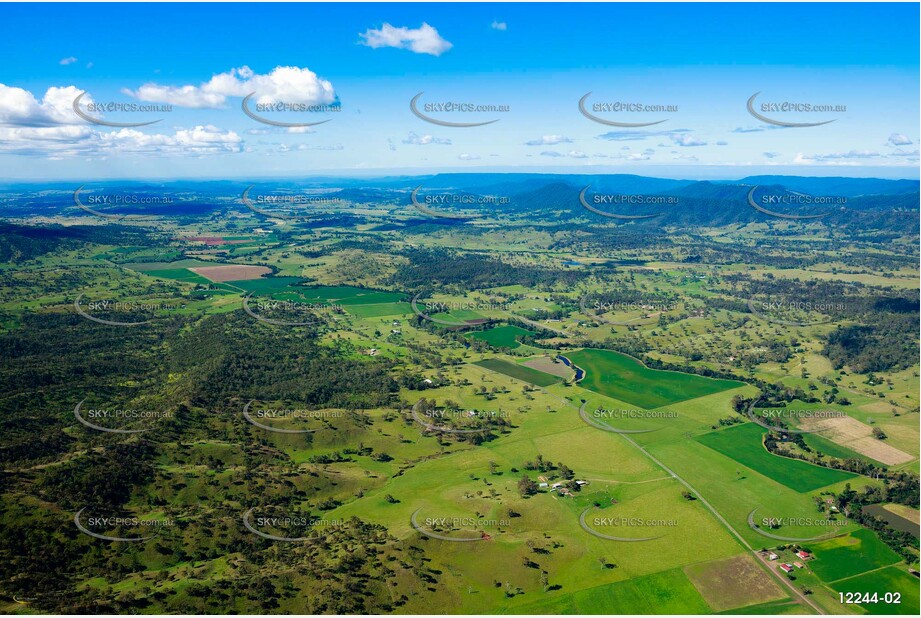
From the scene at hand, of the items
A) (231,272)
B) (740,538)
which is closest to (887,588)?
(740,538)

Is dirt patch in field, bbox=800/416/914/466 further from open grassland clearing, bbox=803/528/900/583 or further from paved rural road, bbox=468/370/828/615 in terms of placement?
paved rural road, bbox=468/370/828/615

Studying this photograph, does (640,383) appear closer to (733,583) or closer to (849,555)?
(849,555)

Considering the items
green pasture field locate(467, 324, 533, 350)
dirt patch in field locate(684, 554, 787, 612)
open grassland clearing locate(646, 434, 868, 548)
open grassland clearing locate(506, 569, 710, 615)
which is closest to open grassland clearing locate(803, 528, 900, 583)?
open grassland clearing locate(646, 434, 868, 548)

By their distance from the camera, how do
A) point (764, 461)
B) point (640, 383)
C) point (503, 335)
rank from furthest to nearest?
point (503, 335), point (640, 383), point (764, 461)

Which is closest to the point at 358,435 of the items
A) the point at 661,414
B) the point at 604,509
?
the point at 604,509

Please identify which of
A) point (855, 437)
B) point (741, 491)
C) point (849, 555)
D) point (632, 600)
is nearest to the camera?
point (632, 600)

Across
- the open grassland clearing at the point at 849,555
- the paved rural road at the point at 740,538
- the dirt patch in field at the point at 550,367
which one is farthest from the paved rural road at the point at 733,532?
the dirt patch in field at the point at 550,367

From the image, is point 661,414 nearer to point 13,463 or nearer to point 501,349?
point 501,349
